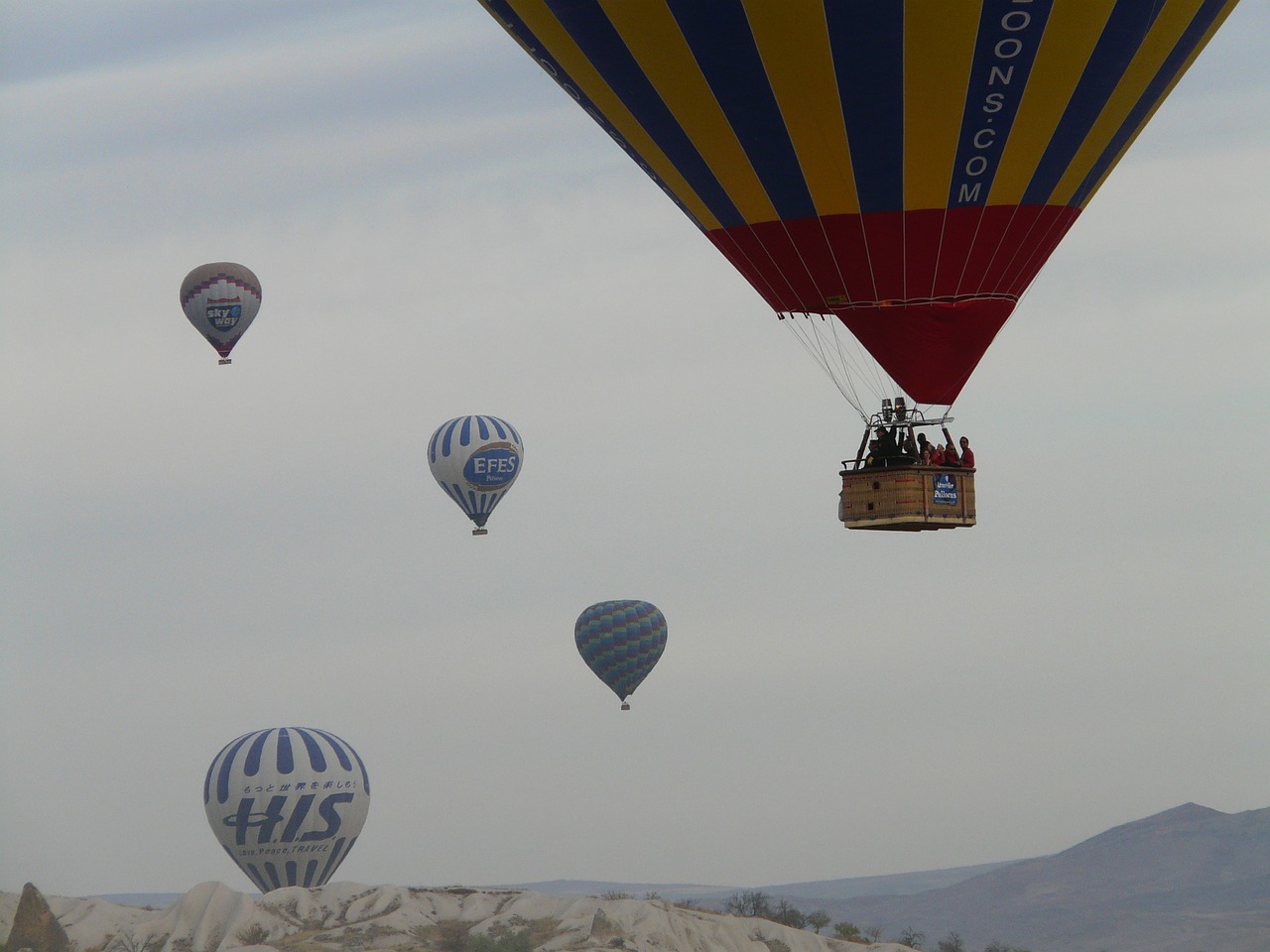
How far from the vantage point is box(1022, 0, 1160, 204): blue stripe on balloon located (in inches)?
997

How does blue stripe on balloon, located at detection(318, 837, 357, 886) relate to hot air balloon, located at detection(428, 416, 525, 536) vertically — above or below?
below

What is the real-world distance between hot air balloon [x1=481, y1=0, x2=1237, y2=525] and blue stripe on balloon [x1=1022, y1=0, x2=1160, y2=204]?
3 centimetres

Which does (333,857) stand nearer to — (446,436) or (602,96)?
(446,436)

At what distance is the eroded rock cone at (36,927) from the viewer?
5575cm

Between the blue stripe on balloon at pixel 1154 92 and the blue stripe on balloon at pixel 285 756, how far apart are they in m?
35.6

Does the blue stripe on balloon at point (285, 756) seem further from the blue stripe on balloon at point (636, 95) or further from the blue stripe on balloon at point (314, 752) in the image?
the blue stripe on balloon at point (636, 95)

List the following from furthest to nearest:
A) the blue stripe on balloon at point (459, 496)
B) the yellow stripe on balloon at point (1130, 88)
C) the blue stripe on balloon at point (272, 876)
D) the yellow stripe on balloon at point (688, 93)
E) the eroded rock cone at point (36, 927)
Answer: the blue stripe on balloon at point (459, 496) → the blue stripe on balloon at point (272, 876) → the eroded rock cone at point (36, 927) → the yellow stripe on balloon at point (1130, 88) → the yellow stripe on balloon at point (688, 93)

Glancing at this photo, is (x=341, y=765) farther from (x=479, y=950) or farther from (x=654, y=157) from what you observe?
(x=654, y=157)

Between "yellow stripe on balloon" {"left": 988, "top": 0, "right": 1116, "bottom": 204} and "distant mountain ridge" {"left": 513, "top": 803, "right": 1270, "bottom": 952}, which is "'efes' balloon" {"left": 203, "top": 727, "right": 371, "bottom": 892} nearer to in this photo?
"yellow stripe on balloon" {"left": 988, "top": 0, "right": 1116, "bottom": 204}

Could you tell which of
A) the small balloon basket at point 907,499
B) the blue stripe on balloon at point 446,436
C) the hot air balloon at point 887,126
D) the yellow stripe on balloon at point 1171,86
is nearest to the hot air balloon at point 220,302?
the blue stripe on balloon at point 446,436

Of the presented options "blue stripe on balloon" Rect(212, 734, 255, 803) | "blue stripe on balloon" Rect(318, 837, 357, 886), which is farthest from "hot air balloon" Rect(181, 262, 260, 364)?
"blue stripe on balloon" Rect(318, 837, 357, 886)

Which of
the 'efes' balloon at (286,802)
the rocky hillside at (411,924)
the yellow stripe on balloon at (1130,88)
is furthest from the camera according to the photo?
the rocky hillside at (411,924)

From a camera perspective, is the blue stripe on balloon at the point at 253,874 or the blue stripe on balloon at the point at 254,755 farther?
the blue stripe on balloon at the point at 253,874

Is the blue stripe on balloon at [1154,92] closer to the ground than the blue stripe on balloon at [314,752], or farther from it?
farther from it
